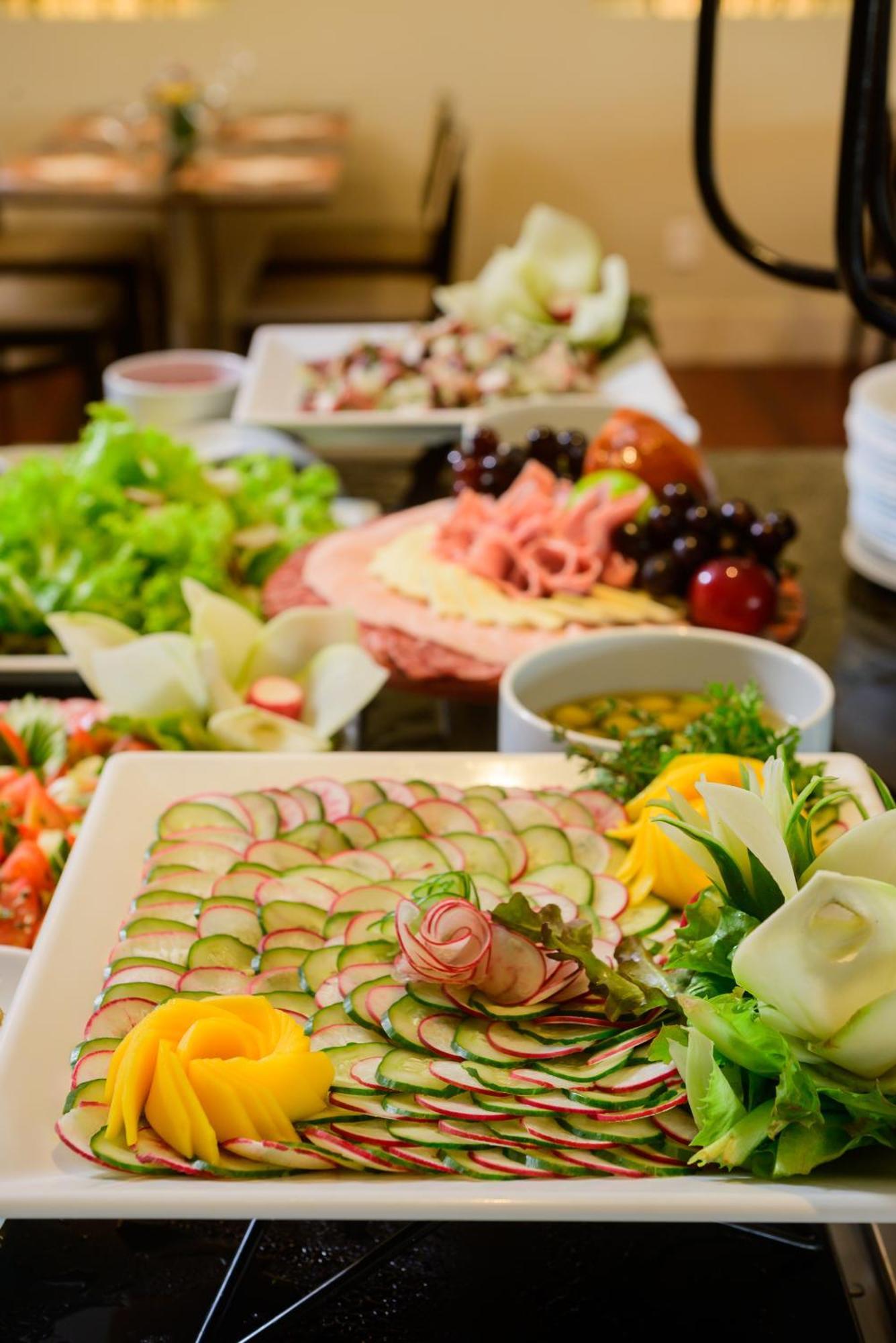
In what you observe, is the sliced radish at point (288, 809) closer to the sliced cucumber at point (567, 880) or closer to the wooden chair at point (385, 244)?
the sliced cucumber at point (567, 880)

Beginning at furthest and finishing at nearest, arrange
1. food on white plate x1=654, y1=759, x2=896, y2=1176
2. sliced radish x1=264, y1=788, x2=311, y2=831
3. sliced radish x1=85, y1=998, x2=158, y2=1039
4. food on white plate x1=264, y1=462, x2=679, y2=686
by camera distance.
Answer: food on white plate x1=264, y1=462, x2=679, y2=686 < sliced radish x1=264, y1=788, x2=311, y2=831 < sliced radish x1=85, y1=998, x2=158, y2=1039 < food on white plate x1=654, y1=759, x2=896, y2=1176

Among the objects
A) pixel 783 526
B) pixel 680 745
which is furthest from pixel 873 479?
pixel 680 745

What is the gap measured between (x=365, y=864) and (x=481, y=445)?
0.80 metres

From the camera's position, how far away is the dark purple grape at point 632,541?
1421 mm

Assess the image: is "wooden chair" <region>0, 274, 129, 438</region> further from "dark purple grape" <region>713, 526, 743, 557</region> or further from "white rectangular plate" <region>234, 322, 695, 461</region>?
"dark purple grape" <region>713, 526, 743, 557</region>

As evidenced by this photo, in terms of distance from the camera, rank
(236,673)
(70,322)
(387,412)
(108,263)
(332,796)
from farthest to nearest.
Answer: (108,263), (70,322), (387,412), (236,673), (332,796)

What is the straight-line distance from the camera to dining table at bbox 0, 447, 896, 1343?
0.77m

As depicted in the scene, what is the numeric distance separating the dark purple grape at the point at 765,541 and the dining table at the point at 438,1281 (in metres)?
0.69

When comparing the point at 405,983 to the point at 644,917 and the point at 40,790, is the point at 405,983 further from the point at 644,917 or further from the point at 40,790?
the point at 40,790

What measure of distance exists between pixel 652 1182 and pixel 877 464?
105 centimetres

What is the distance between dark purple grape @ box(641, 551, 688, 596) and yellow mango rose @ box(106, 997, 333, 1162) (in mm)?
744

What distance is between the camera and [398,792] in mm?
991

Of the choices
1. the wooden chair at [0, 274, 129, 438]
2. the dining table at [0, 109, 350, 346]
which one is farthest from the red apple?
the dining table at [0, 109, 350, 346]

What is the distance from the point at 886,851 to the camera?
0.67m
